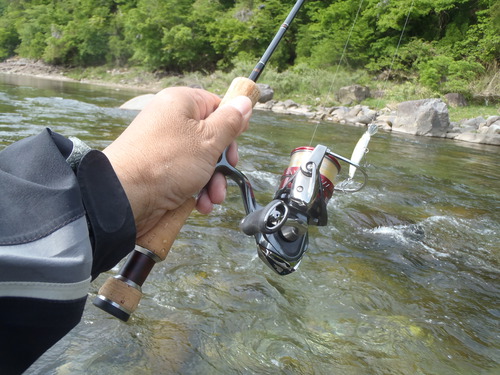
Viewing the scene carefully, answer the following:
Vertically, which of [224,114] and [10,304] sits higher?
[224,114]

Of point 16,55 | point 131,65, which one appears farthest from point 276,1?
point 16,55

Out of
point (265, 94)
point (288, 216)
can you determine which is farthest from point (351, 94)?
point (288, 216)

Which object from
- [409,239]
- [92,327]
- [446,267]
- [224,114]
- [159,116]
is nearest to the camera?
[159,116]

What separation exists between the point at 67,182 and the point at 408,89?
2050 centimetres

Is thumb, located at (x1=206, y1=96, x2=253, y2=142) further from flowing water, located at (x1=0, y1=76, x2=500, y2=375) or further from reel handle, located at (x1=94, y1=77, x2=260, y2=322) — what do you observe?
flowing water, located at (x1=0, y1=76, x2=500, y2=375)

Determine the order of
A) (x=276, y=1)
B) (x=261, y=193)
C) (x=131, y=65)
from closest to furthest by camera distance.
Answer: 1. (x=261, y=193)
2. (x=276, y=1)
3. (x=131, y=65)

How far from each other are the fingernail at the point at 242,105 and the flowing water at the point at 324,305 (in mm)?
1264

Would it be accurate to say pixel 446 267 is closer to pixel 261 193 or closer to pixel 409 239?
pixel 409 239

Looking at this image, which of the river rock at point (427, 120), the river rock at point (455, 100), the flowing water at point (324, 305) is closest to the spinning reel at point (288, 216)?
the flowing water at point (324, 305)

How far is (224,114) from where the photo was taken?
1.42 meters

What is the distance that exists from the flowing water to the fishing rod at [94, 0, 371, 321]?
0.78 metres

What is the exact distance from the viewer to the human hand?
1199 mm

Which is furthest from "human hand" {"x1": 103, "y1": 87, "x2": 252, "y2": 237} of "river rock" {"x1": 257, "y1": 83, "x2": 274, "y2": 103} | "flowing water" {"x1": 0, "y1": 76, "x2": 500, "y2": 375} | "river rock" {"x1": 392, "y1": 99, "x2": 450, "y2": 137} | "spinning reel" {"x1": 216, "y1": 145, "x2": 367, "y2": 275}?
"river rock" {"x1": 257, "y1": 83, "x2": 274, "y2": 103}

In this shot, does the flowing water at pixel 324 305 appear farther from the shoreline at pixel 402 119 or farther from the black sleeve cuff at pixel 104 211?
the shoreline at pixel 402 119
